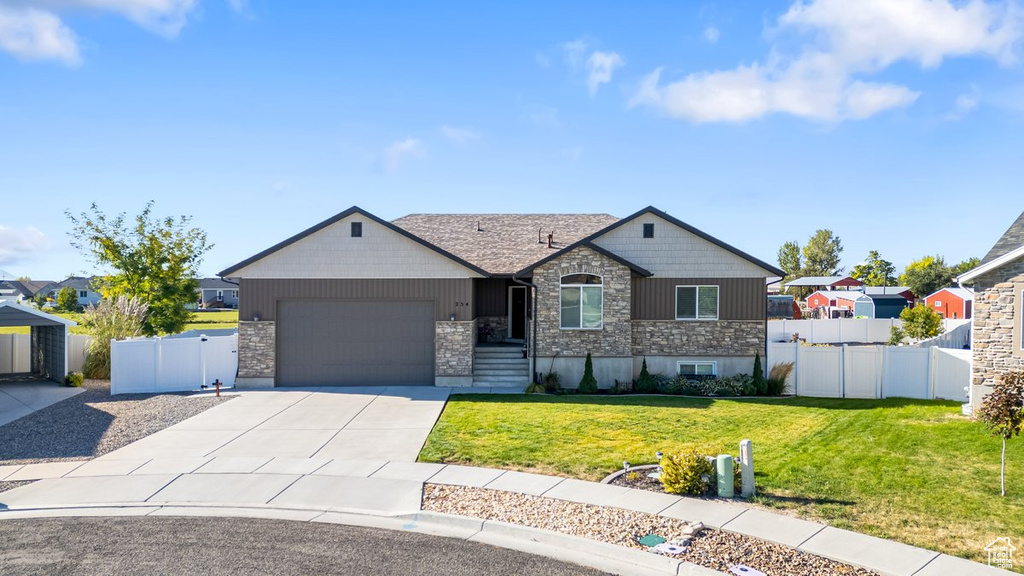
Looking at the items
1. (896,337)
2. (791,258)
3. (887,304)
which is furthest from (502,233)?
(791,258)

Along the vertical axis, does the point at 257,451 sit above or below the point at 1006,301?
below

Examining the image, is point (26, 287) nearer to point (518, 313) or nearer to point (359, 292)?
point (359, 292)

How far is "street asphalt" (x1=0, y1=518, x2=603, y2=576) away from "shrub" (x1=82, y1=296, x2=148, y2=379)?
48.9 ft

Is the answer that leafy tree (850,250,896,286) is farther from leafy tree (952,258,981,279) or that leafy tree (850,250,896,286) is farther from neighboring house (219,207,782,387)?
neighboring house (219,207,782,387)

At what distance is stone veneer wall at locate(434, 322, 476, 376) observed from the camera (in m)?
21.8

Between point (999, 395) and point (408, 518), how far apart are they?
924 centimetres

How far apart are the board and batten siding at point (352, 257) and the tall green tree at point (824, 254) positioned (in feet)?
290

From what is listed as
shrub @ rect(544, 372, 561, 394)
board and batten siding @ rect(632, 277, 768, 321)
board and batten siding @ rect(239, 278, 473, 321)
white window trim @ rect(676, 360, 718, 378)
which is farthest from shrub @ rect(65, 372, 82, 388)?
white window trim @ rect(676, 360, 718, 378)

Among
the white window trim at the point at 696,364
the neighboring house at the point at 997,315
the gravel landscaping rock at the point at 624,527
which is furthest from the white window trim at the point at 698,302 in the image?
the gravel landscaping rock at the point at 624,527

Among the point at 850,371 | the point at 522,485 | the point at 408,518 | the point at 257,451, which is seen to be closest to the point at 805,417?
the point at 850,371

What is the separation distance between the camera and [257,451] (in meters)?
13.5

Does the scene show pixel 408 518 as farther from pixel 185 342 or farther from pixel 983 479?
pixel 185 342

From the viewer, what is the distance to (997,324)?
54.6 feet

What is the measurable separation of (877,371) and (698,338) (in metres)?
5.22
